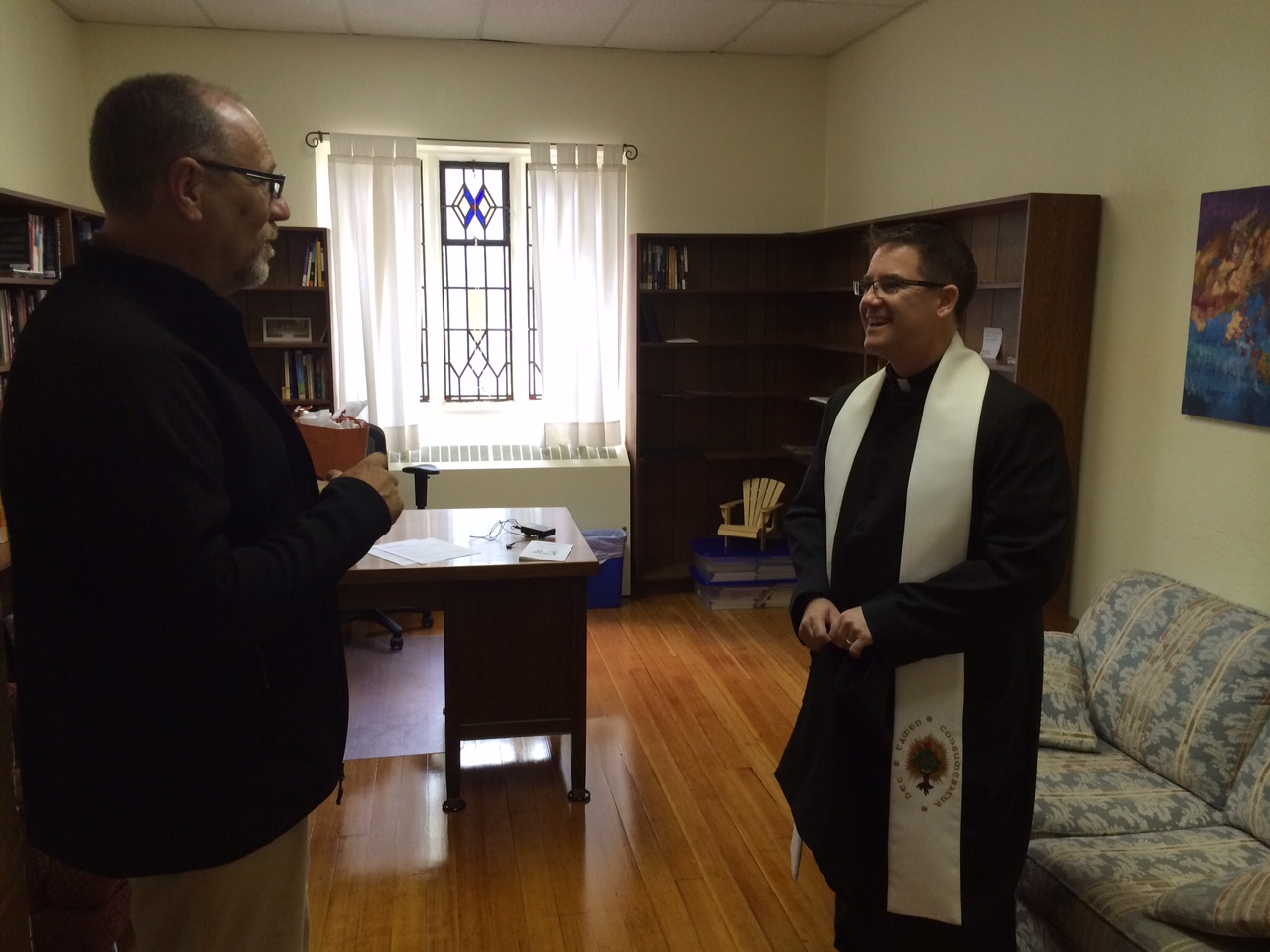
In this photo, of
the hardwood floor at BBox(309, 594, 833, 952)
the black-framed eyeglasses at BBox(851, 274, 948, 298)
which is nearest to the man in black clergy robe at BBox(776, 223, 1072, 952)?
the black-framed eyeglasses at BBox(851, 274, 948, 298)

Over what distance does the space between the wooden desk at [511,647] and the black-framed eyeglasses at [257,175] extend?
5.54ft

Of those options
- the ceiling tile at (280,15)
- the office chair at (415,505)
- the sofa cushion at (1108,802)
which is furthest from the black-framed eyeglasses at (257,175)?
the ceiling tile at (280,15)

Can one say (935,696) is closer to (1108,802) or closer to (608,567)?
(1108,802)

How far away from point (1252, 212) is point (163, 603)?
2.76 metres

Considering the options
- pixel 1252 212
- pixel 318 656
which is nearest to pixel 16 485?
pixel 318 656

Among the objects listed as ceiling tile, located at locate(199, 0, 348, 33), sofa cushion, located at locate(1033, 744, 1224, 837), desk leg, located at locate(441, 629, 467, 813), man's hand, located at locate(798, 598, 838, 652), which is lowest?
desk leg, located at locate(441, 629, 467, 813)

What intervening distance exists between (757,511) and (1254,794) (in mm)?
3071

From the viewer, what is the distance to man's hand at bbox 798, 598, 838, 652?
1.88 meters

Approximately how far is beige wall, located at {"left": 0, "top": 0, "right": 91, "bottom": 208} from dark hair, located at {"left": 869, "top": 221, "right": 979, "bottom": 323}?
3.36m

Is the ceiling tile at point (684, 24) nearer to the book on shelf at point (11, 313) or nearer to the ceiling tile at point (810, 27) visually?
the ceiling tile at point (810, 27)

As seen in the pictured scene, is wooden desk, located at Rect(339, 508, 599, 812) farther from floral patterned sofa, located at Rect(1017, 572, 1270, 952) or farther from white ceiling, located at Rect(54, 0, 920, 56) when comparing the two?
white ceiling, located at Rect(54, 0, 920, 56)

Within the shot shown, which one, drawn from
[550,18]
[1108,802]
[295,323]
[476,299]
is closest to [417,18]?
[550,18]

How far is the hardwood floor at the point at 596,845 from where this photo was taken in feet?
7.75

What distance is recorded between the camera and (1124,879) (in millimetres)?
1946
